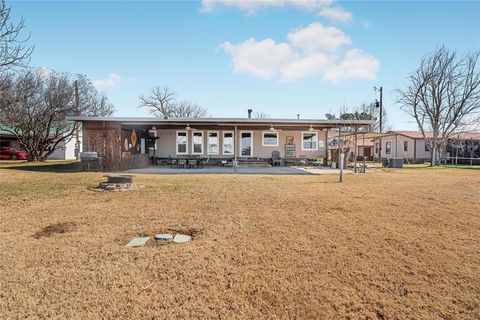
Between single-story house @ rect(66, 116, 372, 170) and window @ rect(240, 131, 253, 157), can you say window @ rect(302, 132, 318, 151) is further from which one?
window @ rect(240, 131, 253, 157)

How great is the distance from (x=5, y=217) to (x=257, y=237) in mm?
4600

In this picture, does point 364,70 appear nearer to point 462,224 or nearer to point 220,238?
point 462,224

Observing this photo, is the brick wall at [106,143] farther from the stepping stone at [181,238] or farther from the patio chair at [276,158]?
the stepping stone at [181,238]

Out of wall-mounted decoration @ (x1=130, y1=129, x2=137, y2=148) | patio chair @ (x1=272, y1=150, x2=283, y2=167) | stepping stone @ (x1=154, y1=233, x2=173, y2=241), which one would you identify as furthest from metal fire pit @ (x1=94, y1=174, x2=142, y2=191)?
patio chair @ (x1=272, y1=150, x2=283, y2=167)

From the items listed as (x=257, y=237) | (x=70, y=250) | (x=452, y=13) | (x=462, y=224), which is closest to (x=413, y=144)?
(x=452, y=13)

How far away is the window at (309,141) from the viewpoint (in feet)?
60.1

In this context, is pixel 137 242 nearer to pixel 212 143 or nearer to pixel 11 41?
pixel 11 41

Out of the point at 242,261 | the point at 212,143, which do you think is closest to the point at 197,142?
the point at 212,143

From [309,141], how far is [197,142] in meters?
7.05

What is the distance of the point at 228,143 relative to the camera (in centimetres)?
1845

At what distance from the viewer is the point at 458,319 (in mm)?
2350

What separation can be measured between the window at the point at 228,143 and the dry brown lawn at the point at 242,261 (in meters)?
12.0

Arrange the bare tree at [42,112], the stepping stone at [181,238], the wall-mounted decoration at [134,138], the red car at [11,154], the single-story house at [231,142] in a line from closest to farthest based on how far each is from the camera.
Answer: the stepping stone at [181,238]
the wall-mounted decoration at [134,138]
the single-story house at [231,142]
the bare tree at [42,112]
the red car at [11,154]

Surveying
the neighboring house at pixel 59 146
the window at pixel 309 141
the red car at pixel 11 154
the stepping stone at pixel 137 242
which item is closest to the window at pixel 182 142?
the window at pixel 309 141
